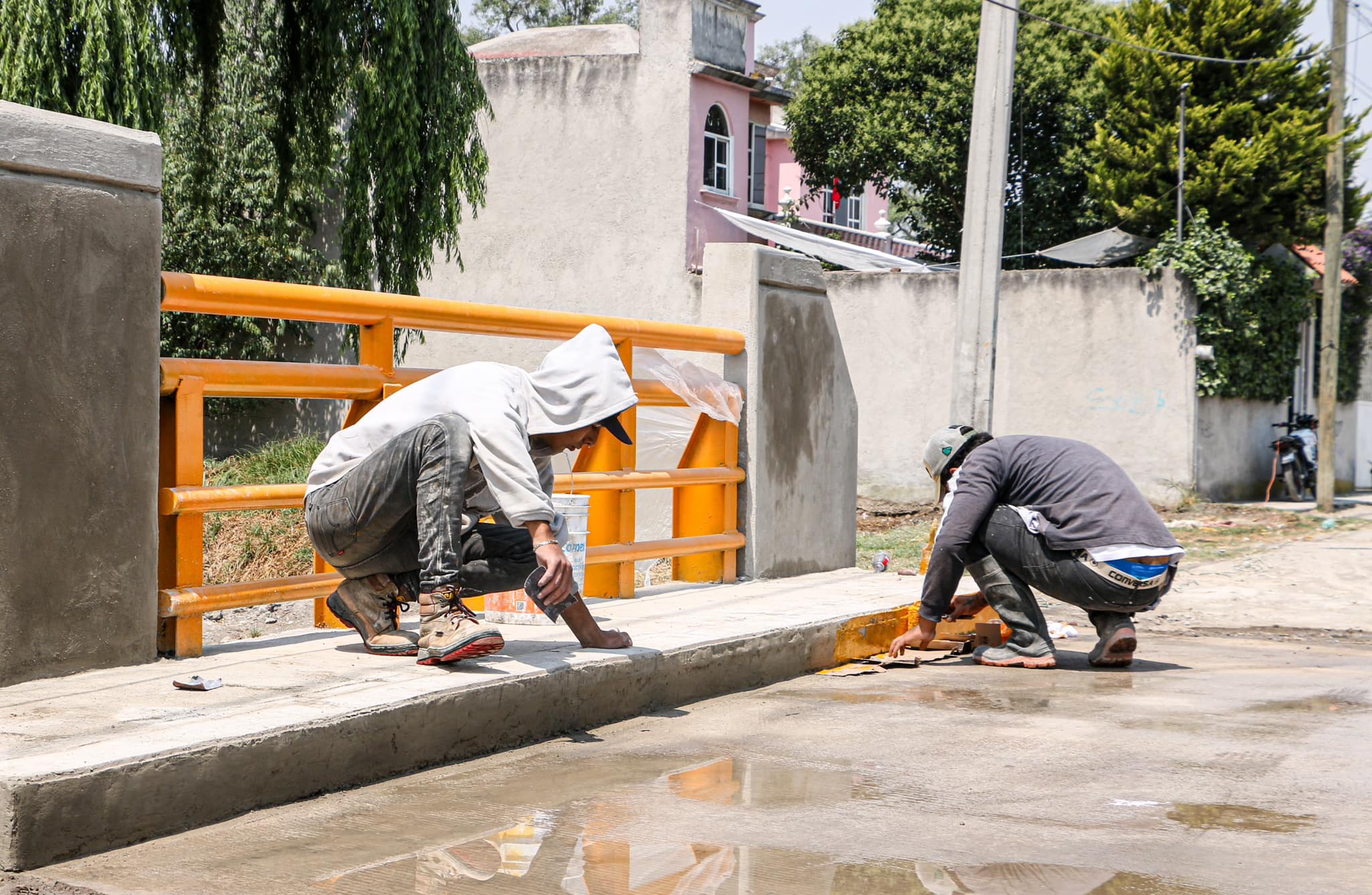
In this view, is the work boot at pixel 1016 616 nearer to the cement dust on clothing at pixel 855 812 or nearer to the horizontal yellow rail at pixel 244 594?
the cement dust on clothing at pixel 855 812

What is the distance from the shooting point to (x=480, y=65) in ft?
79.7

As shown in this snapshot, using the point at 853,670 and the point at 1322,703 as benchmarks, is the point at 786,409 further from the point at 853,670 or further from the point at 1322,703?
the point at 1322,703

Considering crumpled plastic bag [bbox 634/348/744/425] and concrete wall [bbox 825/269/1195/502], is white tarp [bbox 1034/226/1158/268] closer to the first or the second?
concrete wall [bbox 825/269/1195/502]

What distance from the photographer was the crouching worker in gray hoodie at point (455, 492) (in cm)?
423

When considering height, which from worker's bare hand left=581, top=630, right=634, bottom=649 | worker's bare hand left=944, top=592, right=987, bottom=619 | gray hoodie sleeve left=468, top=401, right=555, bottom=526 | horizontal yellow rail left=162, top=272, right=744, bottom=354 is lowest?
worker's bare hand left=944, top=592, right=987, bottom=619

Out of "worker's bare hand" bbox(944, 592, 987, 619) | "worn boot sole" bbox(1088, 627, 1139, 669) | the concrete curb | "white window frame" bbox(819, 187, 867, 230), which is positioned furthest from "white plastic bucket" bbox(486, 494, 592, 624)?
"white window frame" bbox(819, 187, 867, 230)

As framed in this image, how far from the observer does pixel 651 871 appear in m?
3.07

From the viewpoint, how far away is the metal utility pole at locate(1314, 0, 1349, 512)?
17.6 metres

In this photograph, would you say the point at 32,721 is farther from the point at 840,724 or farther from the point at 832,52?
the point at 832,52

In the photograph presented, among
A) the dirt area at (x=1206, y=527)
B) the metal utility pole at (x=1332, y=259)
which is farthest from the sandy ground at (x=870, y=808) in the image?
the metal utility pole at (x=1332, y=259)

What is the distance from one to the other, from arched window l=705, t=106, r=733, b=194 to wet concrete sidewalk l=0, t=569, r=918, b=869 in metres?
19.1

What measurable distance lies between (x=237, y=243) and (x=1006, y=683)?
60.5ft

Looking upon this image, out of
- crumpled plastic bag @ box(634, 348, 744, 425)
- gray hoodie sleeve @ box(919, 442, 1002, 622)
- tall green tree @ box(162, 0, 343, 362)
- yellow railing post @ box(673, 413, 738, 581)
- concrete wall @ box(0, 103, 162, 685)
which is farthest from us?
tall green tree @ box(162, 0, 343, 362)

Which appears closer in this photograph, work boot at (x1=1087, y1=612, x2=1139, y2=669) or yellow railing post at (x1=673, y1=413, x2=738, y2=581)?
work boot at (x1=1087, y1=612, x2=1139, y2=669)
